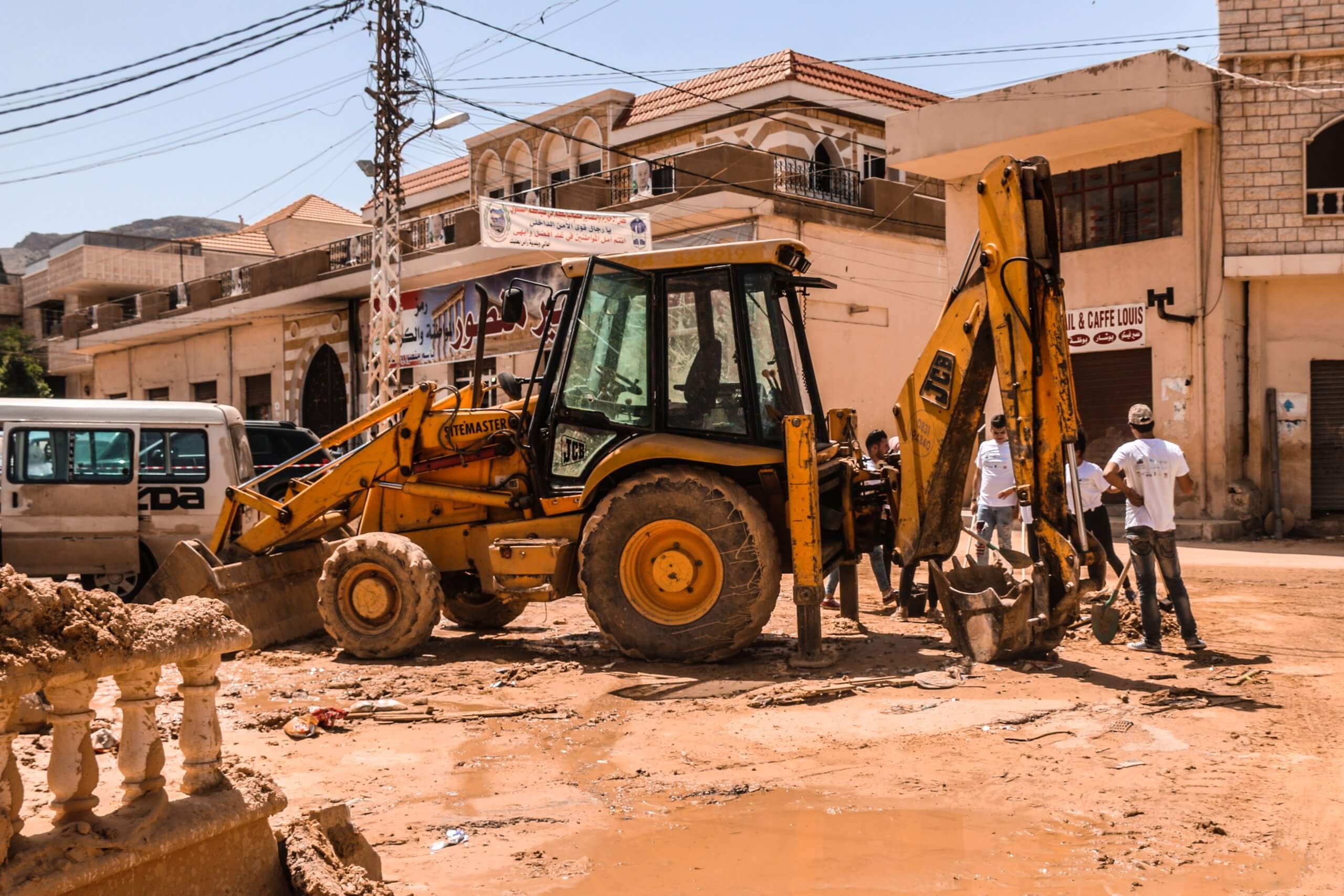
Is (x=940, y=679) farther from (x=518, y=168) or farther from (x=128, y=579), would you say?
(x=518, y=168)

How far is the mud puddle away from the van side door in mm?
7890

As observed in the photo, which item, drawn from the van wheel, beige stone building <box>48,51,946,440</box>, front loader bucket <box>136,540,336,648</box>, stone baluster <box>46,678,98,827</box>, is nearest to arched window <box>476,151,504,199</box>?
beige stone building <box>48,51,946,440</box>

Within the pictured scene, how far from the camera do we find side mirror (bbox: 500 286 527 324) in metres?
8.00

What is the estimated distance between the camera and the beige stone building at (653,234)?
20.8 m

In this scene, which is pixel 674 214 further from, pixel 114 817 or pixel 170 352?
pixel 170 352

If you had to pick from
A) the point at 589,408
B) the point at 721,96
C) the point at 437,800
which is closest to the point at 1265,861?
the point at 437,800

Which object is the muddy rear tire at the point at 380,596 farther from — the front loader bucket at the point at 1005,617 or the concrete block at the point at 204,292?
the concrete block at the point at 204,292

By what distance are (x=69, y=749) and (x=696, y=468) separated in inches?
204

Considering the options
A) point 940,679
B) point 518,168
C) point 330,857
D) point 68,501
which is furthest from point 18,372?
point 330,857

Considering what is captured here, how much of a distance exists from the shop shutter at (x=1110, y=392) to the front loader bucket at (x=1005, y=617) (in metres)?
11.1

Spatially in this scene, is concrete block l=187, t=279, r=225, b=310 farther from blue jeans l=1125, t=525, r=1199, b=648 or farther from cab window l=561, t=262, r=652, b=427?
blue jeans l=1125, t=525, r=1199, b=648

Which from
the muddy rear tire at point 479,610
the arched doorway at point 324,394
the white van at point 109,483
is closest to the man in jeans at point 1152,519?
the muddy rear tire at point 479,610

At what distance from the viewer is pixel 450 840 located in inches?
190

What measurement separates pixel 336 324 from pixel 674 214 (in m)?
11.0
